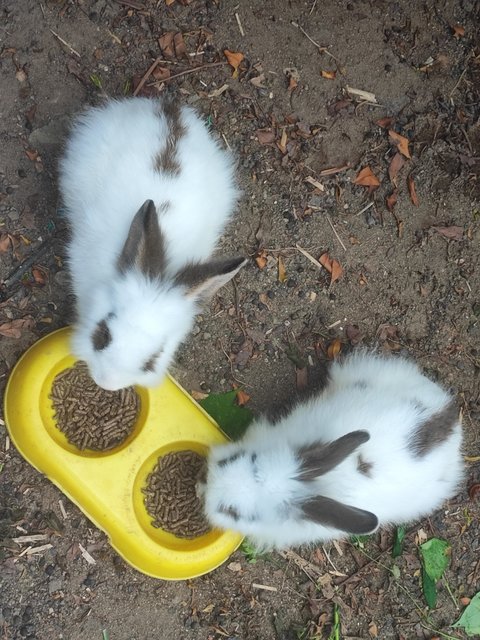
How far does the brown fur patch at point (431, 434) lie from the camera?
450 centimetres

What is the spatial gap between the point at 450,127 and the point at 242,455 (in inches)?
130

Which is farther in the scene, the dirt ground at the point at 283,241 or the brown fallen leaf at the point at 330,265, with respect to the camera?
the brown fallen leaf at the point at 330,265

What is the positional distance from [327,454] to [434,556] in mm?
2225

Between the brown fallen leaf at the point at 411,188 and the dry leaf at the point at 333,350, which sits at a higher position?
the brown fallen leaf at the point at 411,188

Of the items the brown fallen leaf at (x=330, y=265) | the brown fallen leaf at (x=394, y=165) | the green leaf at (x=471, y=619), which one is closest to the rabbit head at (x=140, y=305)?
the brown fallen leaf at (x=330, y=265)

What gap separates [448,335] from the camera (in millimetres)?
5645

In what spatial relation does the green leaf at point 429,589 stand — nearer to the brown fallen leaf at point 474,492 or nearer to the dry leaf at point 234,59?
the brown fallen leaf at point 474,492

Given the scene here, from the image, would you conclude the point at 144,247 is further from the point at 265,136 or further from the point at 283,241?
the point at 265,136

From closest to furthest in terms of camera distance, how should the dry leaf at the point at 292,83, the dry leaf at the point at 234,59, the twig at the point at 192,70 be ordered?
1. the twig at the point at 192,70
2. the dry leaf at the point at 234,59
3. the dry leaf at the point at 292,83

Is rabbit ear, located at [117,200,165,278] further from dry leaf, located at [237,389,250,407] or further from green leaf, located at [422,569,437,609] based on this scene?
green leaf, located at [422,569,437,609]

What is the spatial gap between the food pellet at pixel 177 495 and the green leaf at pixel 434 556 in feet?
6.26

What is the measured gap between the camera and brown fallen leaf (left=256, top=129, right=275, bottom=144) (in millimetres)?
5352

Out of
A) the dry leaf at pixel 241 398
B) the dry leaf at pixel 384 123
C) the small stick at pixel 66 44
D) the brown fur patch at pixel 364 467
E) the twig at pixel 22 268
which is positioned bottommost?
the dry leaf at pixel 241 398

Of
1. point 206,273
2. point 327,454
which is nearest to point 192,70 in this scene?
point 206,273
